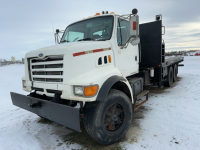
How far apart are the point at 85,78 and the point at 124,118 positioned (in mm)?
1298

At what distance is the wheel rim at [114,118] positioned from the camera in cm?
298

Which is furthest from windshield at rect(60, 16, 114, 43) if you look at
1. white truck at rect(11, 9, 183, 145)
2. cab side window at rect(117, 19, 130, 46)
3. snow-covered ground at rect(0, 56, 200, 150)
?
snow-covered ground at rect(0, 56, 200, 150)

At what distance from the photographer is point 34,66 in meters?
3.25

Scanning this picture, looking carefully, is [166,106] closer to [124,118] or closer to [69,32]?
[124,118]

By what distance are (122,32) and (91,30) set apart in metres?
0.77

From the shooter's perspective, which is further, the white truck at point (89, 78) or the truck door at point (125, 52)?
the truck door at point (125, 52)

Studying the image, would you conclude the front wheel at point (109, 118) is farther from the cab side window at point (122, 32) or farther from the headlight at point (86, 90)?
the cab side window at point (122, 32)

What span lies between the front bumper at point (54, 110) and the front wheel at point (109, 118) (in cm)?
35

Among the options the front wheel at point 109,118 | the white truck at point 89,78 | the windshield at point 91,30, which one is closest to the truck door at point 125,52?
the white truck at point 89,78

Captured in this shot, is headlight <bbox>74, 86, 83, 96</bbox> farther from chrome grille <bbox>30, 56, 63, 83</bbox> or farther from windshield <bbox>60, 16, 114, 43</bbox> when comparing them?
windshield <bbox>60, 16, 114, 43</bbox>

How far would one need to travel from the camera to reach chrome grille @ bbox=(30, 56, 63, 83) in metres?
2.76

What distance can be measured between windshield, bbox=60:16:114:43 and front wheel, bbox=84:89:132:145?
1372 millimetres

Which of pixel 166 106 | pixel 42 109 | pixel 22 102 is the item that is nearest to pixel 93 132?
pixel 42 109

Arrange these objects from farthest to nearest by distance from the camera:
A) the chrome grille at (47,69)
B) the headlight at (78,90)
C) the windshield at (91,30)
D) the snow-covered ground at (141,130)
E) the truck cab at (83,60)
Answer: the windshield at (91,30), the snow-covered ground at (141,130), the chrome grille at (47,69), the truck cab at (83,60), the headlight at (78,90)
